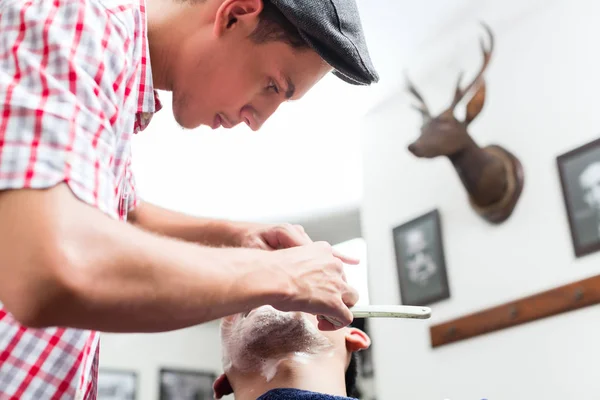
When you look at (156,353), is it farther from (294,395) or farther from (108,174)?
(108,174)

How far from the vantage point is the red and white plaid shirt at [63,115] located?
29.1 inches

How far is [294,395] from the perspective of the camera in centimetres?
142

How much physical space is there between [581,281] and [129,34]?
212 centimetres

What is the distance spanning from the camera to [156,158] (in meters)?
4.21

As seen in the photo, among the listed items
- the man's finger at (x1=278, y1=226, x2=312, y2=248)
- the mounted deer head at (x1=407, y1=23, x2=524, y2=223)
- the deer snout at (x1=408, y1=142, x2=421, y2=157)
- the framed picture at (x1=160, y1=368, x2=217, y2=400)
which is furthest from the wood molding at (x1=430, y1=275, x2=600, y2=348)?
the framed picture at (x1=160, y1=368, x2=217, y2=400)

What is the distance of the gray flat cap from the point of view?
1078mm

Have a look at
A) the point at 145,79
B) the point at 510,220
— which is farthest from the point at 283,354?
the point at 510,220

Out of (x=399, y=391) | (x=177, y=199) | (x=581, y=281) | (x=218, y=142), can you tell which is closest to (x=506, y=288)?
(x=581, y=281)

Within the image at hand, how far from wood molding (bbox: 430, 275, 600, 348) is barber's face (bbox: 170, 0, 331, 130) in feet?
5.63

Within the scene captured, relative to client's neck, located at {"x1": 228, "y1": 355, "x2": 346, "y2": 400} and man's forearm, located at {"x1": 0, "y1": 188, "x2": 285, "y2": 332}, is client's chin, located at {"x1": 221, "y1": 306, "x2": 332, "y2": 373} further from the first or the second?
man's forearm, located at {"x1": 0, "y1": 188, "x2": 285, "y2": 332}

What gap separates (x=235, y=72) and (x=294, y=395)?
0.72 m

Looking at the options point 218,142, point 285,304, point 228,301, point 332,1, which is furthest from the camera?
point 218,142

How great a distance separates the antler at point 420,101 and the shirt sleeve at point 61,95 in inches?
98.6

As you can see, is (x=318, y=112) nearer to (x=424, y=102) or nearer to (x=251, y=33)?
(x=424, y=102)
